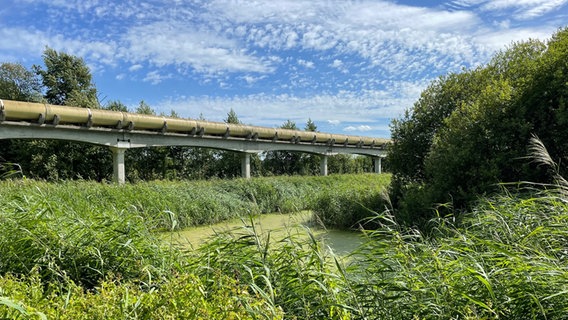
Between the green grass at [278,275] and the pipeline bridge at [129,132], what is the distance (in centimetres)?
1140

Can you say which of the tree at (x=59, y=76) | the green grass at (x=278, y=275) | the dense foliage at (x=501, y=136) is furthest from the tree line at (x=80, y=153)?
the green grass at (x=278, y=275)

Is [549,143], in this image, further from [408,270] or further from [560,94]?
[408,270]

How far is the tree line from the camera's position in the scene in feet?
66.6

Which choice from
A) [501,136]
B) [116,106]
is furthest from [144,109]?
[501,136]

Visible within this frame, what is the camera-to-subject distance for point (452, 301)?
227 centimetres

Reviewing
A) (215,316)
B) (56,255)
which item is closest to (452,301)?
(215,316)

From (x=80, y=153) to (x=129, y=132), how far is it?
19.1 ft

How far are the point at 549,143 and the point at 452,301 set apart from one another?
6539 millimetres

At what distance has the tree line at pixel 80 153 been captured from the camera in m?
20.3

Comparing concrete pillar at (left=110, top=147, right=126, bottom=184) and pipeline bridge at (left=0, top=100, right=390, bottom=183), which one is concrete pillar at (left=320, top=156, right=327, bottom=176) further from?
concrete pillar at (left=110, top=147, right=126, bottom=184)

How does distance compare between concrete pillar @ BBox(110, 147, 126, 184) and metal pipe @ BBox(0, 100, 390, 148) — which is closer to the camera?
metal pipe @ BBox(0, 100, 390, 148)

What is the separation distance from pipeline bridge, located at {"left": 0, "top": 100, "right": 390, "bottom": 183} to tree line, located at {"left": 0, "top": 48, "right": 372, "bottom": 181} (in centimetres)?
277

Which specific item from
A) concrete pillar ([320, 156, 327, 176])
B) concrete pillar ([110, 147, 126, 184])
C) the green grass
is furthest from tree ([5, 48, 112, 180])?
the green grass

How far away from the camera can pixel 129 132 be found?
1736cm
